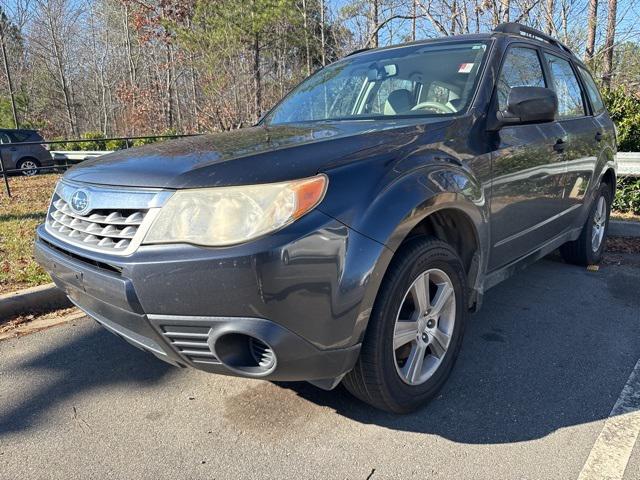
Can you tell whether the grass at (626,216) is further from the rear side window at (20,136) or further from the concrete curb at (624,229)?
the rear side window at (20,136)

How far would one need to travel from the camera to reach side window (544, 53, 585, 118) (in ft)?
12.0

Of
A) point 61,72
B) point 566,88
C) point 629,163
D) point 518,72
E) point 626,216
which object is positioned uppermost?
point 61,72

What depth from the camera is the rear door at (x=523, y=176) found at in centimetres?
275

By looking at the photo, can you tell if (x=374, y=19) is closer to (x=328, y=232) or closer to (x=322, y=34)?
(x=322, y=34)

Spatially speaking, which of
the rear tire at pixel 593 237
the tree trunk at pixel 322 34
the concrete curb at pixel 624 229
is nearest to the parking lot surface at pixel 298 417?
the rear tire at pixel 593 237

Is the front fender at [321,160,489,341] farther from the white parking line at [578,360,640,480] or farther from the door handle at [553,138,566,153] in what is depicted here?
the door handle at [553,138,566,153]

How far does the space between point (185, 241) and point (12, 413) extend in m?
1.51

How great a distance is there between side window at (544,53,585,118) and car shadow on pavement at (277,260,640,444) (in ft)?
4.70

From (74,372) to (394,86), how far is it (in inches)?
101

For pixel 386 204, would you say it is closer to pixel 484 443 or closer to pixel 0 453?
pixel 484 443

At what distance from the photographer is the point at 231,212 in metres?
1.73

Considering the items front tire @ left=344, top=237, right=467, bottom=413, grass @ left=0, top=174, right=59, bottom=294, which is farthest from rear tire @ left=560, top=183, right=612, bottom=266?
grass @ left=0, top=174, right=59, bottom=294

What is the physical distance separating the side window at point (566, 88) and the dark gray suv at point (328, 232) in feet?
2.67

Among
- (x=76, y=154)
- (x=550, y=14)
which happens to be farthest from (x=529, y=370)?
(x=76, y=154)
